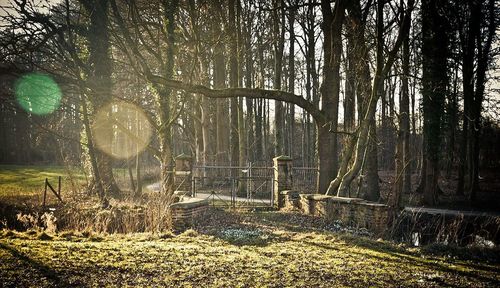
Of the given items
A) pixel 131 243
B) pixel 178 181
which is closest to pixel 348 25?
pixel 178 181

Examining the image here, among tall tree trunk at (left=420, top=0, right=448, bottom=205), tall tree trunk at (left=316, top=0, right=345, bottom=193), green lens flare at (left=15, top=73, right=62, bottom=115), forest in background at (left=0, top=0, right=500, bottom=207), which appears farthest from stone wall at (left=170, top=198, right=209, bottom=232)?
tall tree trunk at (left=420, top=0, right=448, bottom=205)

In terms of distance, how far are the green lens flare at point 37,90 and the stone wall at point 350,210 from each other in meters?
8.68

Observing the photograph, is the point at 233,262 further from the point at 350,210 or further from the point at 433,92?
the point at 433,92

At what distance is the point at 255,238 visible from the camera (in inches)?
285

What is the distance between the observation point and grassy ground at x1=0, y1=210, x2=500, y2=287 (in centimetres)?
429

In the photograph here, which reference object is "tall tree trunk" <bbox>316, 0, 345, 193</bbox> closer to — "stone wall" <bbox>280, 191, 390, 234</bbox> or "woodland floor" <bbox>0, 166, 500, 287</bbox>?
"stone wall" <bbox>280, 191, 390, 234</bbox>

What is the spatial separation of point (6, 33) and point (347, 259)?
37.0 ft

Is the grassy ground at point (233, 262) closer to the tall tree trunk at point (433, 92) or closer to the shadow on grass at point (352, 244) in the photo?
the shadow on grass at point (352, 244)

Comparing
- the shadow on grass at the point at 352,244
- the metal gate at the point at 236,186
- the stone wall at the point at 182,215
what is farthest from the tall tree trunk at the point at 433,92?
the stone wall at the point at 182,215

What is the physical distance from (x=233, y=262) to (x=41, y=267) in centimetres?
246

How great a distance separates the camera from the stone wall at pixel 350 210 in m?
8.91

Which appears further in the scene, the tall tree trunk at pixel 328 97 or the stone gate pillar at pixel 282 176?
the stone gate pillar at pixel 282 176

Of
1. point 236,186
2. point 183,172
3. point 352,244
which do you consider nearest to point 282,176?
point 183,172

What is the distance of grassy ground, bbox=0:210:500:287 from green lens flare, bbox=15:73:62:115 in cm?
630
